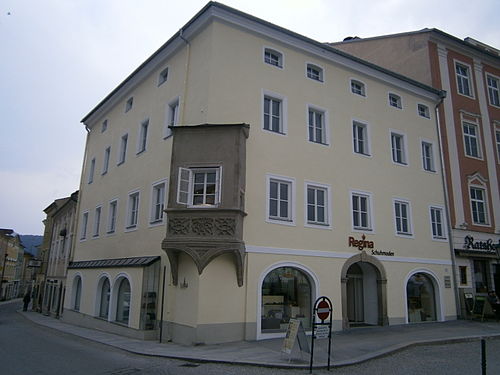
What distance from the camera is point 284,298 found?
14.9m

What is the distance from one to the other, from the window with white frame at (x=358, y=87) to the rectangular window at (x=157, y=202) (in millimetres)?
9923

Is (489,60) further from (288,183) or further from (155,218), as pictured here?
(155,218)

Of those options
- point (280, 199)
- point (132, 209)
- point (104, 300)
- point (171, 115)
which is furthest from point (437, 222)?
point (104, 300)

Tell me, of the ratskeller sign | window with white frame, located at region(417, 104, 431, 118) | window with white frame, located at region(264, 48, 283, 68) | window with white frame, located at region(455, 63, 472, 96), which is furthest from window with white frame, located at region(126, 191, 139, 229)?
window with white frame, located at region(455, 63, 472, 96)

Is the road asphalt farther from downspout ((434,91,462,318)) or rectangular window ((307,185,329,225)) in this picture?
rectangular window ((307,185,329,225))

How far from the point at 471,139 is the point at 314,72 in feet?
37.9

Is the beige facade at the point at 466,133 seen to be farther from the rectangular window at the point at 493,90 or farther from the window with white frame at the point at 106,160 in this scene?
the window with white frame at the point at 106,160

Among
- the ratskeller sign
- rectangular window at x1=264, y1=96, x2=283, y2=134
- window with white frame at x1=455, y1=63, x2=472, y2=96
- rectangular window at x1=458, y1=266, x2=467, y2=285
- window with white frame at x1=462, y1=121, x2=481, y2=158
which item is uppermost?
window with white frame at x1=455, y1=63, x2=472, y2=96

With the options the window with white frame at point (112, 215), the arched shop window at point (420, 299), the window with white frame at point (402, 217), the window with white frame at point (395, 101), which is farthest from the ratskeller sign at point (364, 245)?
the window with white frame at point (112, 215)

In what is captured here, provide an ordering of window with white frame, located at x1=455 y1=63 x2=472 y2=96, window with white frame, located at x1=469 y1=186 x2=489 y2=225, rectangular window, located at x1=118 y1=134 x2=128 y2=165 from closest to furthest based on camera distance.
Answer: rectangular window, located at x1=118 y1=134 x2=128 y2=165 < window with white frame, located at x1=469 y1=186 x2=489 y2=225 < window with white frame, located at x1=455 y1=63 x2=472 y2=96

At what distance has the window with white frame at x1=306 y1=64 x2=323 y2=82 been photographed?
57.8ft

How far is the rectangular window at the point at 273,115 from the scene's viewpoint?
15887 mm

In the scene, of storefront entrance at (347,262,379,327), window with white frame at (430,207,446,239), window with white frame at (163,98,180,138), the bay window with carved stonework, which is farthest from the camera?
window with white frame at (430,207,446,239)

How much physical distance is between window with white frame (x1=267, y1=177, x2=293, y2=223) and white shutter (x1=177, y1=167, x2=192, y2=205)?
3009 mm
